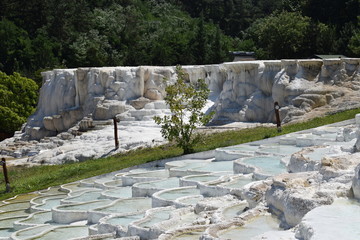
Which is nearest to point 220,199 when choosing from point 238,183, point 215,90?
point 238,183

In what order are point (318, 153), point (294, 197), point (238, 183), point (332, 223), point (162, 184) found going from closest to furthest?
point (332, 223)
point (294, 197)
point (318, 153)
point (238, 183)
point (162, 184)

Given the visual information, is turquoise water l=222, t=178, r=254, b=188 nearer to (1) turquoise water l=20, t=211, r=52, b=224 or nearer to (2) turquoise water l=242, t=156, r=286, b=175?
(2) turquoise water l=242, t=156, r=286, b=175

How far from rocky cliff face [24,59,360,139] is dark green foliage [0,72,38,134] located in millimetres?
3542

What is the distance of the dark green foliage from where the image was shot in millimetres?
36531

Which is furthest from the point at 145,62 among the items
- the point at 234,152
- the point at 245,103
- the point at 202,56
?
the point at 234,152

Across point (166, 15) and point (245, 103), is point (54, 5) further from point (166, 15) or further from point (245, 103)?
point (245, 103)

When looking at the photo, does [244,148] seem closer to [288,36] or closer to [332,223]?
[332,223]

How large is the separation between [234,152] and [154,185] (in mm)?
2623

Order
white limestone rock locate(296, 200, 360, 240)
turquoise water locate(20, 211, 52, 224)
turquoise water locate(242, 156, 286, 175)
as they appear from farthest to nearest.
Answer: turquoise water locate(20, 211, 52, 224)
turquoise water locate(242, 156, 286, 175)
white limestone rock locate(296, 200, 360, 240)

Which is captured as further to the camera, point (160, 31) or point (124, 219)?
point (160, 31)

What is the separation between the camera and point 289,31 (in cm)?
3591

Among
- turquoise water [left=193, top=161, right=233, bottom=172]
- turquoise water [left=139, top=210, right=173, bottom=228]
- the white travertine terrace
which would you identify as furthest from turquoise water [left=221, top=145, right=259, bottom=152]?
turquoise water [left=139, top=210, right=173, bottom=228]

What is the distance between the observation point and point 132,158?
19422 mm

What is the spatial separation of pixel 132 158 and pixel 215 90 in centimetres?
980
